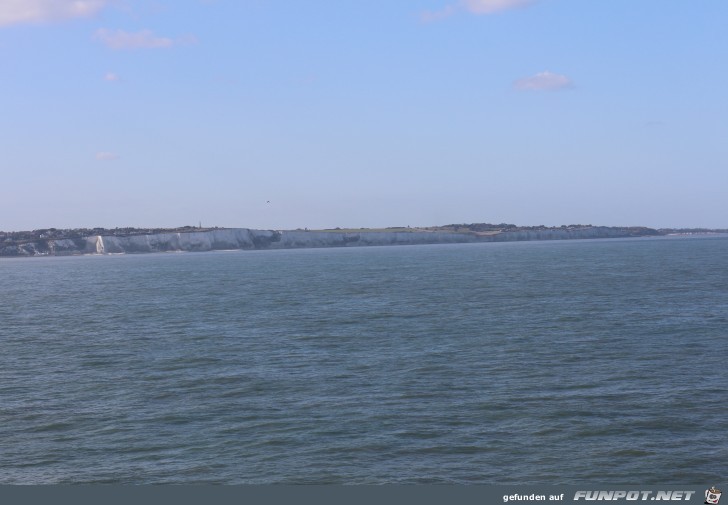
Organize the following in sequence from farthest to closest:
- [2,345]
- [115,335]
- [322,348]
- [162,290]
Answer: [162,290], [115,335], [2,345], [322,348]

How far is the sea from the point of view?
17688mm

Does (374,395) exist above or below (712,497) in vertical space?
below

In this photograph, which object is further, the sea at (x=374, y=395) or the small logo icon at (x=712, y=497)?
the sea at (x=374, y=395)

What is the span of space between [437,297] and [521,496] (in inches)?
1743

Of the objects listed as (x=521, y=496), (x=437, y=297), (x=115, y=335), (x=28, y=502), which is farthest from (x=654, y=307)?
(x=28, y=502)

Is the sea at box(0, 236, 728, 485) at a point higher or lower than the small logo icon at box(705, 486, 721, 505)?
lower

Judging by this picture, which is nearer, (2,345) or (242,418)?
(242,418)

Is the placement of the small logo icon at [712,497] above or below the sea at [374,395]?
above

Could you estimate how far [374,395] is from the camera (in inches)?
939

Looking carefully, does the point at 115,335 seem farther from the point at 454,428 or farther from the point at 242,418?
the point at 454,428

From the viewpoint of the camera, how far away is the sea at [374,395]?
1769 cm

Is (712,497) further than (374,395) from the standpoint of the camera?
No

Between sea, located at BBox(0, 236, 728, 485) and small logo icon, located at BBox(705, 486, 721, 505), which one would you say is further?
sea, located at BBox(0, 236, 728, 485)

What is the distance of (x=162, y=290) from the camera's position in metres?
70.9
